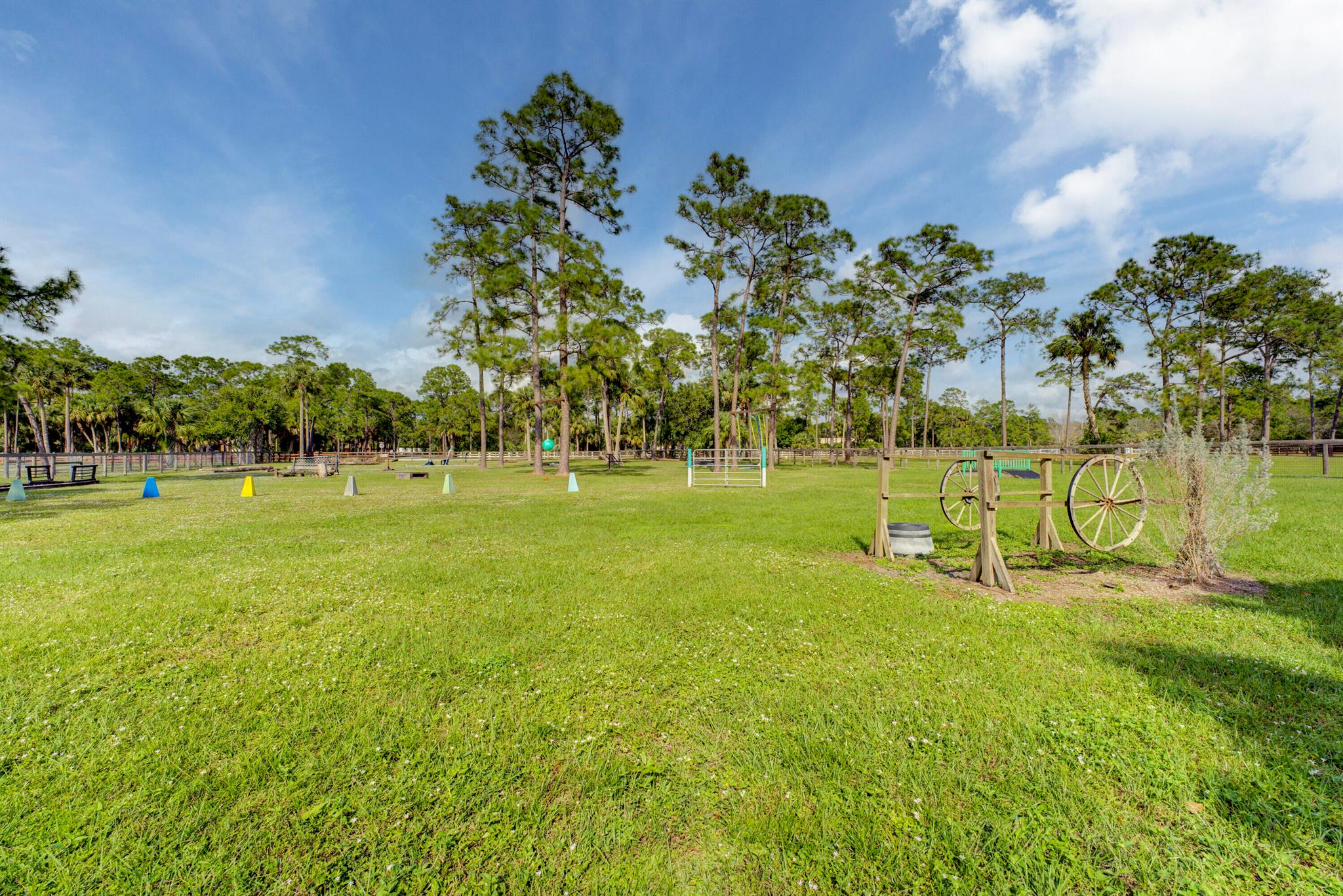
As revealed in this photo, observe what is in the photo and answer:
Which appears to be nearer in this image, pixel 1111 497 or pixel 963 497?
pixel 1111 497

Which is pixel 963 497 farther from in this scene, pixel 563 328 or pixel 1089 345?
pixel 1089 345

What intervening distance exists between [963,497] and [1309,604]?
3697 millimetres

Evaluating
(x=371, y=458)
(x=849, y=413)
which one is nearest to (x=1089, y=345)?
(x=849, y=413)

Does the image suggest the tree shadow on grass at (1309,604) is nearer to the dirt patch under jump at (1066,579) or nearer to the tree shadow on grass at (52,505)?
the dirt patch under jump at (1066,579)

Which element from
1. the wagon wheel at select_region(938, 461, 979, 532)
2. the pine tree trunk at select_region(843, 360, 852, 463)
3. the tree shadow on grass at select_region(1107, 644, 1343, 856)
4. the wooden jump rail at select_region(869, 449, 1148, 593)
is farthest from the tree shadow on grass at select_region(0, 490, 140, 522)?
the pine tree trunk at select_region(843, 360, 852, 463)

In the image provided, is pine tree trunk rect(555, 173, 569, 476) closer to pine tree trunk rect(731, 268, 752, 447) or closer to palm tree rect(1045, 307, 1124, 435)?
pine tree trunk rect(731, 268, 752, 447)

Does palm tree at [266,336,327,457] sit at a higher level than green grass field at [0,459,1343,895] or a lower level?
higher

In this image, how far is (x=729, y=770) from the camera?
2.61 meters

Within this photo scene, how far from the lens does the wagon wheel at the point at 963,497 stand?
816cm

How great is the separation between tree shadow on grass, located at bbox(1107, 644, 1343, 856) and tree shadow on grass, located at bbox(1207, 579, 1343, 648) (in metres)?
1.28

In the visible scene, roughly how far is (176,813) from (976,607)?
622 centimetres

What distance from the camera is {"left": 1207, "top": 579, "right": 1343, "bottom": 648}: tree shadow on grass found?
167 inches

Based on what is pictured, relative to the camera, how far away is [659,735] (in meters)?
2.93

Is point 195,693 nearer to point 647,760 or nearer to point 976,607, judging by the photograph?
point 647,760
